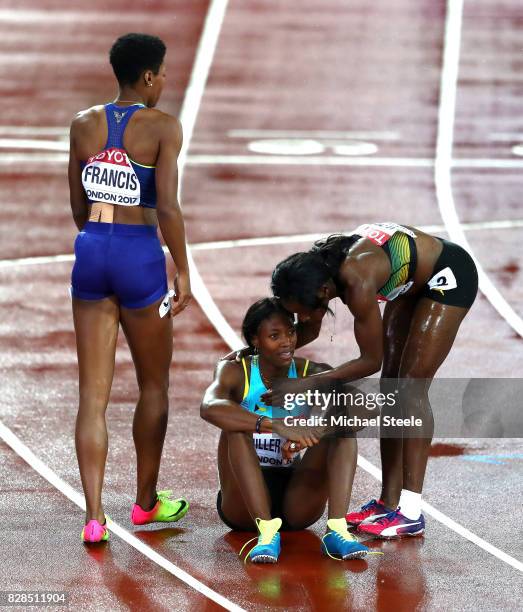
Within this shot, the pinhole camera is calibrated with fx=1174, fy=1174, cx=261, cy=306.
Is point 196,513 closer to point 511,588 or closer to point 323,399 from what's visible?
point 323,399

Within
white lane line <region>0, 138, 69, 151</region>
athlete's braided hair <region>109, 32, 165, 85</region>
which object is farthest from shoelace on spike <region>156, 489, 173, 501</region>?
white lane line <region>0, 138, 69, 151</region>

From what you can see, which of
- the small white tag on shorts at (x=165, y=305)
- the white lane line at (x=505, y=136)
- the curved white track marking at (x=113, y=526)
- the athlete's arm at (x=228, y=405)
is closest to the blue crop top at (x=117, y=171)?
the small white tag on shorts at (x=165, y=305)

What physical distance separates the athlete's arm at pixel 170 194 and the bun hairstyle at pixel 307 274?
46cm

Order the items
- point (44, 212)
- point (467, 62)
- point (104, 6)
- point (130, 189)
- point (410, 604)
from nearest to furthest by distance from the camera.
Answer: point (410, 604), point (130, 189), point (44, 212), point (467, 62), point (104, 6)

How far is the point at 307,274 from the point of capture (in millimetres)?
5242

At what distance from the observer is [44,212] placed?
1141 cm

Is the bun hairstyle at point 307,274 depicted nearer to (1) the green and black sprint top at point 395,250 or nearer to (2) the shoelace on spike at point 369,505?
(1) the green and black sprint top at point 395,250

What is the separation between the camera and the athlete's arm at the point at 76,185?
5535 mm

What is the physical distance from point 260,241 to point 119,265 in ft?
18.1

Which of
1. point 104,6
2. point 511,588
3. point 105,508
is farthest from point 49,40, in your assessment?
point 511,588

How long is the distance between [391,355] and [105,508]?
5.50 feet

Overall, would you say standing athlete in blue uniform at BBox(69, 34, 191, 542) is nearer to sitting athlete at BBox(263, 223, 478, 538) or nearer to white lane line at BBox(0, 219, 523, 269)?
sitting athlete at BBox(263, 223, 478, 538)

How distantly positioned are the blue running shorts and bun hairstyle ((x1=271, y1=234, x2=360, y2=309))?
1.95ft

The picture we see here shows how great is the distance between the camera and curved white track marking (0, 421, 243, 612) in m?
4.85
